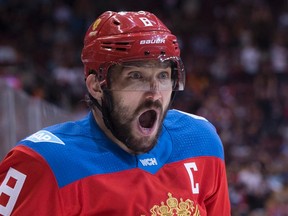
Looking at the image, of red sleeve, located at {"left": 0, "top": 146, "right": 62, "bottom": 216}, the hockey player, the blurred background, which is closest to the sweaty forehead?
the hockey player

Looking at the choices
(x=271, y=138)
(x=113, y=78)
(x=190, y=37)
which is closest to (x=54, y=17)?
(x=190, y=37)

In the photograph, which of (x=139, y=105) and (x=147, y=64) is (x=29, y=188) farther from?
(x=147, y=64)

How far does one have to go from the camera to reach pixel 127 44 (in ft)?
7.14

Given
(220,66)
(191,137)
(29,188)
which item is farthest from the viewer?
(220,66)

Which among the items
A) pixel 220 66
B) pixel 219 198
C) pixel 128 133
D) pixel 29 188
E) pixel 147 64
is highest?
pixel 147 64

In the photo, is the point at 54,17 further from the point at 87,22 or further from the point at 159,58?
the point at 159,58

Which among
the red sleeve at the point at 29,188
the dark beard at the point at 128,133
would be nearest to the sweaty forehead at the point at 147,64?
the dark beard at the point at 128,133

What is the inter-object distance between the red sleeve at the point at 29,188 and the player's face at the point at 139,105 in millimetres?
265

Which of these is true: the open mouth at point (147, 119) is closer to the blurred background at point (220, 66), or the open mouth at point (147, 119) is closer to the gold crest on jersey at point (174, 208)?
the gold crest on jersey at point (174, 208)

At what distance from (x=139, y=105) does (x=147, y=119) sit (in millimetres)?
64

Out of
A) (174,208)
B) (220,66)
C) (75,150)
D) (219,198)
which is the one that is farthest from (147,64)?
(220,66)

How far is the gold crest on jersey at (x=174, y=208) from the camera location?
2189mm

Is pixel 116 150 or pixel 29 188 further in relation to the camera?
pixel 116 150

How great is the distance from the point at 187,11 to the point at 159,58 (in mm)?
10107
